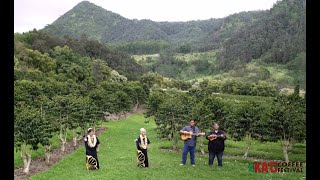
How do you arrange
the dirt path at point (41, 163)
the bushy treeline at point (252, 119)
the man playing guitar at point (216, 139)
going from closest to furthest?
the man playing guitar at point (216, 139), the dirt path at point (41, 163), the bushy treeline at point (252, 119)

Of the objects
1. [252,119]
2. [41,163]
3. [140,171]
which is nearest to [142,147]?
[140,171]

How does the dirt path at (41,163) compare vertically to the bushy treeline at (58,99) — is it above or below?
below

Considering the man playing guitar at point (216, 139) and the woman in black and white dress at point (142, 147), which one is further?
the man playing guitar at point (216, 139)

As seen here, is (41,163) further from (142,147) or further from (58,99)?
(142,147)

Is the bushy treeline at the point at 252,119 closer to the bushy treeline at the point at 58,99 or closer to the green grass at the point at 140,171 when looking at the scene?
the green grass at the point at 140,171

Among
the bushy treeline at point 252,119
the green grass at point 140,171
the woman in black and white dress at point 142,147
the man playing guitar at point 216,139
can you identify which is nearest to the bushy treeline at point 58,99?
the green grass at point 140,171

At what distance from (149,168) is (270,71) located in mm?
161610

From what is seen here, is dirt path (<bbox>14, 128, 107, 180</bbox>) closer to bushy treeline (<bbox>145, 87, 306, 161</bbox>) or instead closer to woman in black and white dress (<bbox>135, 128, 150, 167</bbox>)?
woman in black and white dress (<bbox>135, 128, 150, 167</bbox>)

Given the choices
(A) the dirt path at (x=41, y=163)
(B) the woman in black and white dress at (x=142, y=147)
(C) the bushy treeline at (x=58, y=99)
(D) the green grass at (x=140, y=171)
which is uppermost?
(C) the bushy treeline at (x=58, y=99)

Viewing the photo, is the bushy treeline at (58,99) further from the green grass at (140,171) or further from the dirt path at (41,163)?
the green grass at (140,171)

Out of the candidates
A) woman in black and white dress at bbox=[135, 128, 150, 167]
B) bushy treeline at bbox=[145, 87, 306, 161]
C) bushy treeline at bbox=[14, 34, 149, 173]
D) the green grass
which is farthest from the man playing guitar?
bushy treeline at bbox=[14, 34, 149, 173]

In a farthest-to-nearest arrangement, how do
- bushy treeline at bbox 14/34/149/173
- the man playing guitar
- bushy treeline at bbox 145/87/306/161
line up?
bushy treeline at bbox 145/87/306/161
bushy treeline at bbox 14/34/149/173
the man playing guitar

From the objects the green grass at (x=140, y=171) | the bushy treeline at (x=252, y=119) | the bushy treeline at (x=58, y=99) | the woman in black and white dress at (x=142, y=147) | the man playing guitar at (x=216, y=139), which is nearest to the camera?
the green grass at (x=140, y=171)
